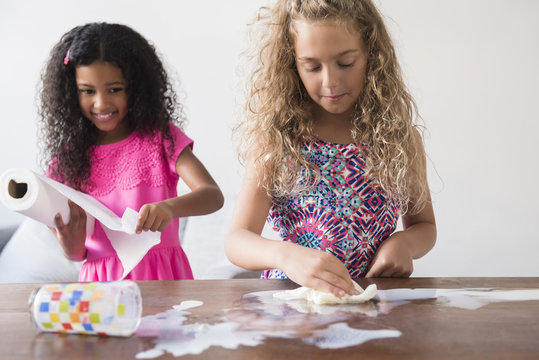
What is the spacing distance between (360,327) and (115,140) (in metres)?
0.98

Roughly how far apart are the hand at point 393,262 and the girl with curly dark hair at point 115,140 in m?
0.44

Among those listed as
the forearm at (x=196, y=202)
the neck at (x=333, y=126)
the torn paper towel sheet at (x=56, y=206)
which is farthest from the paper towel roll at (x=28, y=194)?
the neck at (x=333, y=126)

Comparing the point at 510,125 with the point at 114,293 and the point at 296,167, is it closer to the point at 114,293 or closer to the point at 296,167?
the point at 296,167

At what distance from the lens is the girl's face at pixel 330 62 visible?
1107 millimetres

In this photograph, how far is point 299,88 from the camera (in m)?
1.26

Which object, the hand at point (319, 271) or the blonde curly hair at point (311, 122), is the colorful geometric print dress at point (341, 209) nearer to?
the blonde curly hair at point (311, 122)

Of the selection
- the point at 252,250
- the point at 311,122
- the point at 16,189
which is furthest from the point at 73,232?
the point at 311,122

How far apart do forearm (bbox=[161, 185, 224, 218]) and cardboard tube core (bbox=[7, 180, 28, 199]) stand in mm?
274

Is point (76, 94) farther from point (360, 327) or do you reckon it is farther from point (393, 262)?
point (360, 327)

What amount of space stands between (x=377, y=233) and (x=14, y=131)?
2.21 meters

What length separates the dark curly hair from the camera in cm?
143

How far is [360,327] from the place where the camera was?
0.70 meters

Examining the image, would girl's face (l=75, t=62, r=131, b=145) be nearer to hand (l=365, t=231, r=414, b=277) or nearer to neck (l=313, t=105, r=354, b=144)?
neck (l=313, t=105, r=354, b=144)

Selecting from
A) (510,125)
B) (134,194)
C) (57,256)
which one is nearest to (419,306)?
(134,194)
